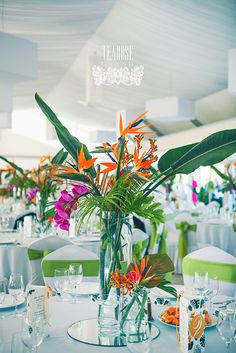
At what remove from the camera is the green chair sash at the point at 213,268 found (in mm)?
2223

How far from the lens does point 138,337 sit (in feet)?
4.21

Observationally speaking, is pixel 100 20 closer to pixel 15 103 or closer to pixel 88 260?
pixel 88 260

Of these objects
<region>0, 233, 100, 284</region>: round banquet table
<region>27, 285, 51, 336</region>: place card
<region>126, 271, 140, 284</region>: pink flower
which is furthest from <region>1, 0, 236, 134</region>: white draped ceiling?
<region>126, 271, 140, 284</region>: pink flower

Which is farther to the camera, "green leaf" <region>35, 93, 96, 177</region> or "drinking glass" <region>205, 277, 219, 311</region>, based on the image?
"drinking glass" <region>205, 277, 219, 311</region>

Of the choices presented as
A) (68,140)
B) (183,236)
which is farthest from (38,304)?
(183,236)

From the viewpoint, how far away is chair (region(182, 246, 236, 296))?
Result: 2221 mm

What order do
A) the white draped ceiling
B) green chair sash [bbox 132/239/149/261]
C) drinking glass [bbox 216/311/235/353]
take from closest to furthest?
drinking glass [bbox 216/311/235/353] → green chair sash [bbox 132/239/149/261] → the white draped ceiling

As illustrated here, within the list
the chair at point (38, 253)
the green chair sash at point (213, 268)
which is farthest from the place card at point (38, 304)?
the chair at point (38, 253)

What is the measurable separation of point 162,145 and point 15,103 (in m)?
5.14

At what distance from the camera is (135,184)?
148cm

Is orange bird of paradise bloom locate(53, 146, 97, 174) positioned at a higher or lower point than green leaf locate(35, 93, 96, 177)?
lower

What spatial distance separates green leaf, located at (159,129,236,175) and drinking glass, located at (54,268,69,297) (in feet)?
2.19

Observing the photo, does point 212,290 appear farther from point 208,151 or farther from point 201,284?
point 208,151

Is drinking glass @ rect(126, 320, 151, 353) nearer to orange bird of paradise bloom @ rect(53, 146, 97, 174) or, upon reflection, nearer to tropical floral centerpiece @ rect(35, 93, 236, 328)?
tropical floral centerpiece @ rect(35, 93, 236, 328)
